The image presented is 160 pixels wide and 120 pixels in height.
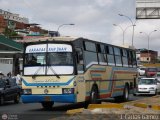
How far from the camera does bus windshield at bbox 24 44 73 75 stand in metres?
18.8

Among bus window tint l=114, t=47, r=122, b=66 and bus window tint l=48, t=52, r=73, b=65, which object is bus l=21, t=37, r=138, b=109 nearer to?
bus window tint l=48, t=52, r=73, b=65

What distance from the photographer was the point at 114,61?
2442 centimetres

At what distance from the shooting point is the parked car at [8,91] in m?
24.8

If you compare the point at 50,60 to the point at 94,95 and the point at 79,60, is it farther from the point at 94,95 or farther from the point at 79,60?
the point at 94,95

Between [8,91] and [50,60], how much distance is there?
730 cm

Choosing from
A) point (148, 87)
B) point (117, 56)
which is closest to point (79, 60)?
point (117, 56)

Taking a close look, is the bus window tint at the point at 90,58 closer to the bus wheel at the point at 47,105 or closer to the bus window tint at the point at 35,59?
the bus window tint at the point at 35,59

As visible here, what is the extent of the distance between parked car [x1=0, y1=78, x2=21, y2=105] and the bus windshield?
5.85 meters

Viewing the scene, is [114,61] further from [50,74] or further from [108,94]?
[50,74]

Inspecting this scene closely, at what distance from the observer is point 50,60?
18953mm

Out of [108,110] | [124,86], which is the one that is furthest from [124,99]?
[108,110]

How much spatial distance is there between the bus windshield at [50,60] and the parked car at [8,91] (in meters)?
5.85

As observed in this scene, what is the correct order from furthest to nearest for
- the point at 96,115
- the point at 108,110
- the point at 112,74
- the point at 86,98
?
the point at 112,74 → the point at 86,98 → the point at 108,110 → the point at 96,115

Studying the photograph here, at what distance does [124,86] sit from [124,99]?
77 centimetres
